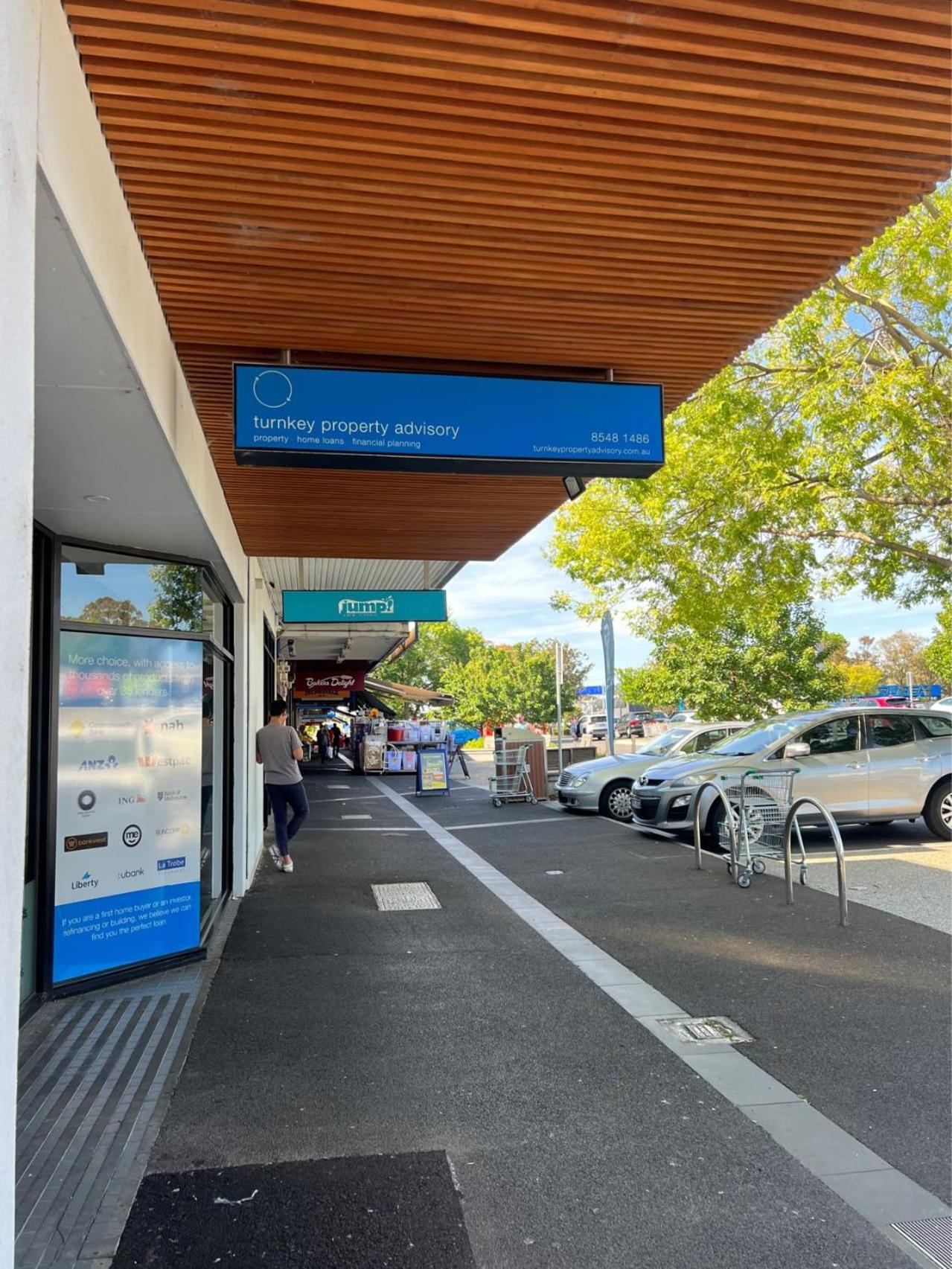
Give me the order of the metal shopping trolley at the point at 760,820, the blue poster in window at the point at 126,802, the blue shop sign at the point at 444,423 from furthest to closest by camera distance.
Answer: the metal shopping trolley at the point at 760,820, the blue poster in window at the point at 126,802, the blue shop sign at the point at 444,423

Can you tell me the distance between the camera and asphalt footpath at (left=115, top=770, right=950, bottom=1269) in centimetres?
307

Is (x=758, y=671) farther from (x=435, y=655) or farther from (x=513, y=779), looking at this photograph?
(x=435, y=655)

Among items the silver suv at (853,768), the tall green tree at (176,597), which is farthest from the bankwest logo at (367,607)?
the tall green tree at (176,597)

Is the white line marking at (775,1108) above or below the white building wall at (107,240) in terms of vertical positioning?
below

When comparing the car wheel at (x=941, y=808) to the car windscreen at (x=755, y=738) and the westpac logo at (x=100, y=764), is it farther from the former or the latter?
the westpac logo at (x=100, y=764)

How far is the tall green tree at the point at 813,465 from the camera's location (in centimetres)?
1194

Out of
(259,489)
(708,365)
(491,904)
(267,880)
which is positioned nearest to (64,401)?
(708,365)

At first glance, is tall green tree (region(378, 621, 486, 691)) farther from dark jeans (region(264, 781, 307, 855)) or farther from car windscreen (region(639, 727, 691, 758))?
dark jeans (region(264, 781, 307, 855))

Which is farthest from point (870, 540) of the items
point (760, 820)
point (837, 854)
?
point (837, 854)

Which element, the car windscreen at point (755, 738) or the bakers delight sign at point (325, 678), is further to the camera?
the bakers delight sign at point (325, 678)

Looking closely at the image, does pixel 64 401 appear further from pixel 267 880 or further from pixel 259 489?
pixel 267 880

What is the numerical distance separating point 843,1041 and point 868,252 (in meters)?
10.4

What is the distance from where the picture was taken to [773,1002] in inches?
211

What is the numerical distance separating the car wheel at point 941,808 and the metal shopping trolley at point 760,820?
343cm
